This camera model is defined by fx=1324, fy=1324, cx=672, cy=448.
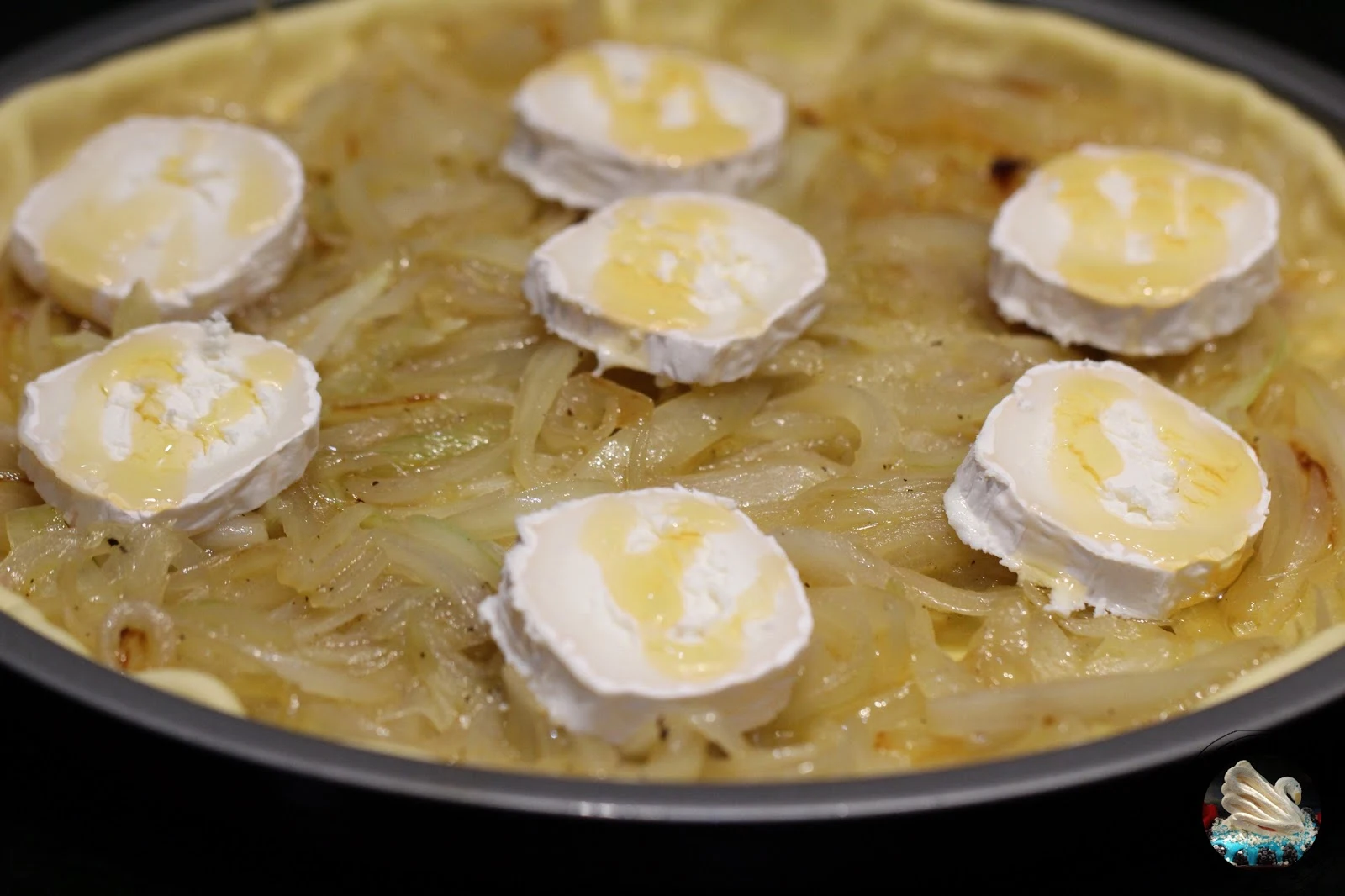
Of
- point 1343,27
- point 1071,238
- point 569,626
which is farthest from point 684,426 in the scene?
point 1343,27

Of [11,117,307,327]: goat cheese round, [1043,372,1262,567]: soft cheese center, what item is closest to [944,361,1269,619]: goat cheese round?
[1043,372,1262,567]: soft cheese center

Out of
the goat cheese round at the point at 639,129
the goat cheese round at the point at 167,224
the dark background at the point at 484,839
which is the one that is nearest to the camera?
the dark background at the point at 484,839

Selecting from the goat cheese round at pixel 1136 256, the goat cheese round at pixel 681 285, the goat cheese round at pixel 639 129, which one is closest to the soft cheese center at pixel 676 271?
the goat cheese round at pixel 681 285

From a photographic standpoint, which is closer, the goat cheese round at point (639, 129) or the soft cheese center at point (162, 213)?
the soft cheese center at point (162, 213)

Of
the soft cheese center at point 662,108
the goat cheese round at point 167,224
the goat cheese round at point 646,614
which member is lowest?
the goat cheese round at point 646,614

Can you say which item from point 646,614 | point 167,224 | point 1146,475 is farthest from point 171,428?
point 1146,475

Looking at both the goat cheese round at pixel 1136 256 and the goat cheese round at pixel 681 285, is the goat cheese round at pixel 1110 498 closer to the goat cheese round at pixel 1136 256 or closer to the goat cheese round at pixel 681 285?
the goat cheese round at pixel 1136 256

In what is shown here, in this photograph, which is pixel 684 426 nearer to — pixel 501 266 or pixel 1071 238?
pixel 501 266
